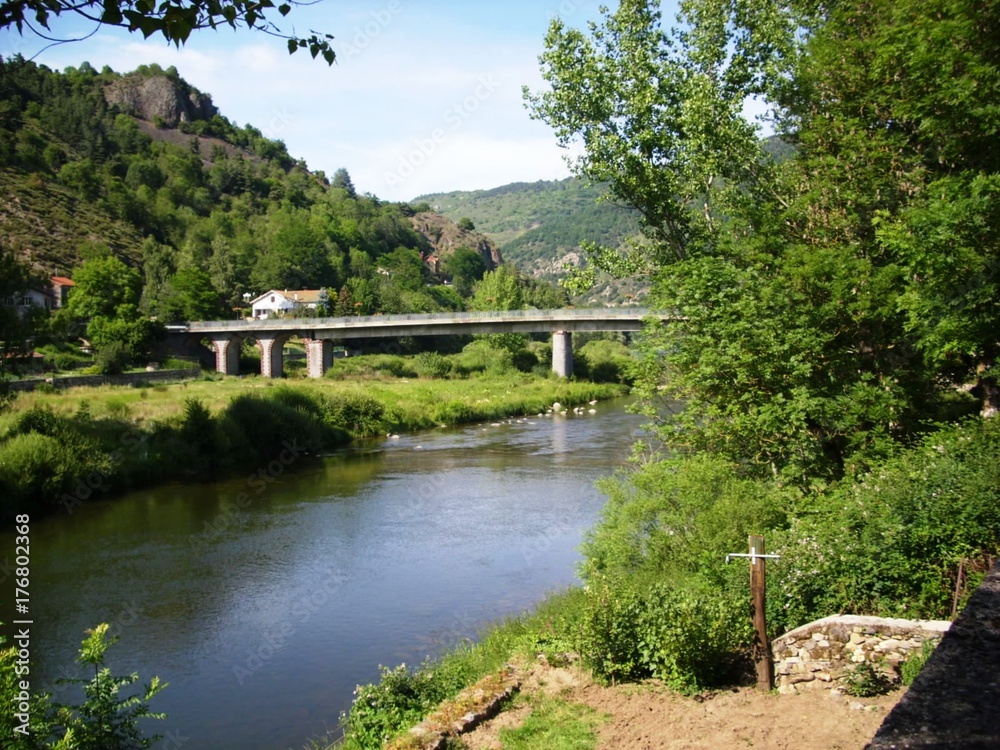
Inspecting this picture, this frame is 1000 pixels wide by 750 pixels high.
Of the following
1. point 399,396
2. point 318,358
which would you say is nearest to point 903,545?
point 399,396

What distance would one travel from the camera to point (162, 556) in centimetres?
1866

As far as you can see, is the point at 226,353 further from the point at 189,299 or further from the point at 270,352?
the point at 189,299

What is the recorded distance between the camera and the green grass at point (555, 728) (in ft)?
25.4

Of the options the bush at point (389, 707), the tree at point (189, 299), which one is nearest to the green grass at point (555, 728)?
the bush at point (389, 707)

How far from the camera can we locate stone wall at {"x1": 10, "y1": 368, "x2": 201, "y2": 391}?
39.0 m

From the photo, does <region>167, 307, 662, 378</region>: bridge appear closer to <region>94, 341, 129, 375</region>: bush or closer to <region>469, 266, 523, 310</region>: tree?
<region>94, 341, 129, 375</region>: bush

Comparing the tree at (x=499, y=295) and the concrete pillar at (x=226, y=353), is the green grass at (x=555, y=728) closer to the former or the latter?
the concrete pillar at (x=226, y=353)

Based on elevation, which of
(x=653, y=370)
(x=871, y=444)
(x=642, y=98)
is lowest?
(x=871, y=444)

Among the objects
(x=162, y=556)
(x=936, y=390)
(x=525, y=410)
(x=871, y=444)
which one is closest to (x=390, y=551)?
(x=162, y=556)

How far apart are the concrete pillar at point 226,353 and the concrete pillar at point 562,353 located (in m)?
26.3

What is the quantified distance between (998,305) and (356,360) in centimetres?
5821

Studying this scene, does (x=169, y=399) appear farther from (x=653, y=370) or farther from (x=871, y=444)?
(x=871, y=444)

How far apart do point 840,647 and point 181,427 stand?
89.8 feet

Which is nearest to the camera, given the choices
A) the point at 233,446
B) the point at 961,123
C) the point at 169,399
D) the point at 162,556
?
the point at 961,123
